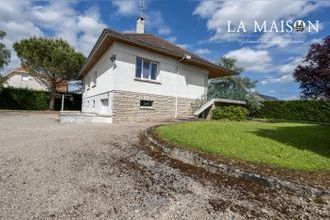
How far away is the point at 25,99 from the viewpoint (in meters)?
24.6

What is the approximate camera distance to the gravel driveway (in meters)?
2.72

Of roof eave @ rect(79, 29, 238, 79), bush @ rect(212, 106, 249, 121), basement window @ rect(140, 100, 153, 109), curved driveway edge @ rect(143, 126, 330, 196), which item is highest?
roof eave @ rect(79, 29, 238, 79)

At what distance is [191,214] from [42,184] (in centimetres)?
232

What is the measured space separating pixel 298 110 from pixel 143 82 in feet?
46.9

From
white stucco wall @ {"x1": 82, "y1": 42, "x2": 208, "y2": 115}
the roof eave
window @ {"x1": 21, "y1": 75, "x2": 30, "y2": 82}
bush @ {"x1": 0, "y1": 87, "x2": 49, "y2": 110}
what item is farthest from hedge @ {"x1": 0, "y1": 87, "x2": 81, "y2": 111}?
window @ {"x1": 21, "y1": 75, "x2": 30, "y2": 82}

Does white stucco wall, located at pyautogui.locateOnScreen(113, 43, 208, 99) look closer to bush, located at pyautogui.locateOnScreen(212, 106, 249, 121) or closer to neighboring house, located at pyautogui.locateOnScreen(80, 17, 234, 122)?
neighboring house, located at pyautogui.locateOnScreen(80, 17, 234, 122)

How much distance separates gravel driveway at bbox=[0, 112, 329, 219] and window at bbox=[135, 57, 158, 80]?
27.9 feet

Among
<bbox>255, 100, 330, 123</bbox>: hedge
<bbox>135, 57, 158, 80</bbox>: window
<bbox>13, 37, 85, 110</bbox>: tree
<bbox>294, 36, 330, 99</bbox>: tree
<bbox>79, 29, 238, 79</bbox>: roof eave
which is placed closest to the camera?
<bbox>294, 36, 330, 99</bbox>: tree

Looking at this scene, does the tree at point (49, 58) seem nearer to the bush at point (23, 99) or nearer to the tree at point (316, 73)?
the bush at point (23, 99)

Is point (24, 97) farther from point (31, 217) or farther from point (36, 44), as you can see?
point (31, 217)

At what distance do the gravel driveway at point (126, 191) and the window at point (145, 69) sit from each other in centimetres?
849

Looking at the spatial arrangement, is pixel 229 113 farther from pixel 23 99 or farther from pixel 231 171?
pixel 23 99

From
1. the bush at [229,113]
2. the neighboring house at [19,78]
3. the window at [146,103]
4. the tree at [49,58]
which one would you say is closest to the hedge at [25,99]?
the tree at [49,58]

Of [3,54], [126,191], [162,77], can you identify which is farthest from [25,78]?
[126,191]
